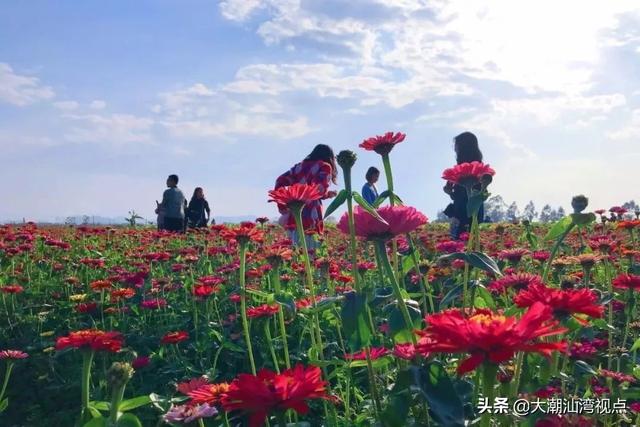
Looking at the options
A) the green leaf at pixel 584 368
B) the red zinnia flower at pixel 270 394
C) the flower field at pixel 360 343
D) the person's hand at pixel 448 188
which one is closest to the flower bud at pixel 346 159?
the flower field at pixel 360 343

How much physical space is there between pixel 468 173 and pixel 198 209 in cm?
830

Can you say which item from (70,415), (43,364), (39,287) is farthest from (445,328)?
(39,287)

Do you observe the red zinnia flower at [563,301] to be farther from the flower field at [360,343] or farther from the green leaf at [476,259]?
the green leaf at [476,259]

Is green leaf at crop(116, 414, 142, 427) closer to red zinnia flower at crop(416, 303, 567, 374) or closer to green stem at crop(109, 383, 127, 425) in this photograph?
green stem at crop(109, 383, 127, 425)

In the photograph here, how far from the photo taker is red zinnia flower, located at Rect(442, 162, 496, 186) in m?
1.89

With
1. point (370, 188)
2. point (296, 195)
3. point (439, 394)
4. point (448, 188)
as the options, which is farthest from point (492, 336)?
point (370, 188)

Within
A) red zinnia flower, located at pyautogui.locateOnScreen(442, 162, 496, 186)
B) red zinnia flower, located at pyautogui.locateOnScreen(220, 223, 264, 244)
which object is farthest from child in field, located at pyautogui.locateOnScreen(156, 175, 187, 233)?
red zinnia flower, located at pyautogui.locateOnScreen(442, 162, 496, 186)

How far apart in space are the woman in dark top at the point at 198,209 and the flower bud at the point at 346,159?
325 inches

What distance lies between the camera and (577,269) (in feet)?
16.9

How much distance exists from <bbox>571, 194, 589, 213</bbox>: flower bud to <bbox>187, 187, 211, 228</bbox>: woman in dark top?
8.25 m

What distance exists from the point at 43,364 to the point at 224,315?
125 cm

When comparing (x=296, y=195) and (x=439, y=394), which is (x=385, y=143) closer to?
(x=296, y=195)

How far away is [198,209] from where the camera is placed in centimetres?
984

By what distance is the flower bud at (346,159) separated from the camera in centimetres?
174
